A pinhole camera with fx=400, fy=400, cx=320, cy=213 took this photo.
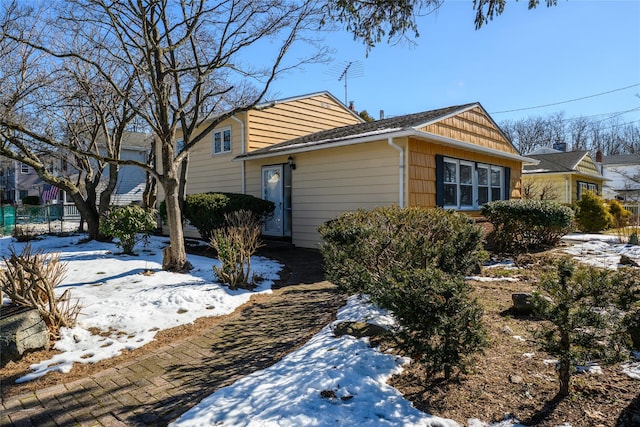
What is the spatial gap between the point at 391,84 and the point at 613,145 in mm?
48884

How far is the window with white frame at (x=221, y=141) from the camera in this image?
549 inches

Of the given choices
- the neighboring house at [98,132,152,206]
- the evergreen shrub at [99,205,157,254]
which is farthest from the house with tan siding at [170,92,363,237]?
the neighboring house at [98,132,152,206]

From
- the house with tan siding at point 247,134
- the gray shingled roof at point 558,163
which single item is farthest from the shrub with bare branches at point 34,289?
the gray shingled roof at point 558,163

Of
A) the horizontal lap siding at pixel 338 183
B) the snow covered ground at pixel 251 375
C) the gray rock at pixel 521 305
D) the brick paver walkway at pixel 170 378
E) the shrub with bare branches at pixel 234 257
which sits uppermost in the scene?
the horizontal lap siding at pixel 338 183

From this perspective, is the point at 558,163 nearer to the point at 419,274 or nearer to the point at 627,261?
the point at 627,261

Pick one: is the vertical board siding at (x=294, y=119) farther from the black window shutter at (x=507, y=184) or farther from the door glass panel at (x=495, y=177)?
the black window shutter at (x=507, y=184)

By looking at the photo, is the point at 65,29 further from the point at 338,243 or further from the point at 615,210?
the point at 615,210

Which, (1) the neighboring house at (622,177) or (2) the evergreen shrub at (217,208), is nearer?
(2) the evergreen shrub at (217,208)

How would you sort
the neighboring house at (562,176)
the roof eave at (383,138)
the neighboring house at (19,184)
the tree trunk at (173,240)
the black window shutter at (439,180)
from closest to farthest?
the tree trunk at (173,240) → the roof eave at (383,138) → the black window shutter at (439,180) → the neighboring house at (562,176) → the neighboring house at (19,184)

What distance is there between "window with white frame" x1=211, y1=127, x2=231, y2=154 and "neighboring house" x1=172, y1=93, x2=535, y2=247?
0.18 feet

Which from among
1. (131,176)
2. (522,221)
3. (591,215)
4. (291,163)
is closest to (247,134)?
(291,163)

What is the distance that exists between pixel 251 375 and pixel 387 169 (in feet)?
22.0

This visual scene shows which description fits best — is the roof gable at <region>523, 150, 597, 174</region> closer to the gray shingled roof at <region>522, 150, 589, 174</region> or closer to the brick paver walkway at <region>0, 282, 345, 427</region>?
the gray shingled roof at <region>522, 150, 589, 174</region>

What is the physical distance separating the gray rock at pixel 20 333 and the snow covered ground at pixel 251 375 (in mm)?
238
